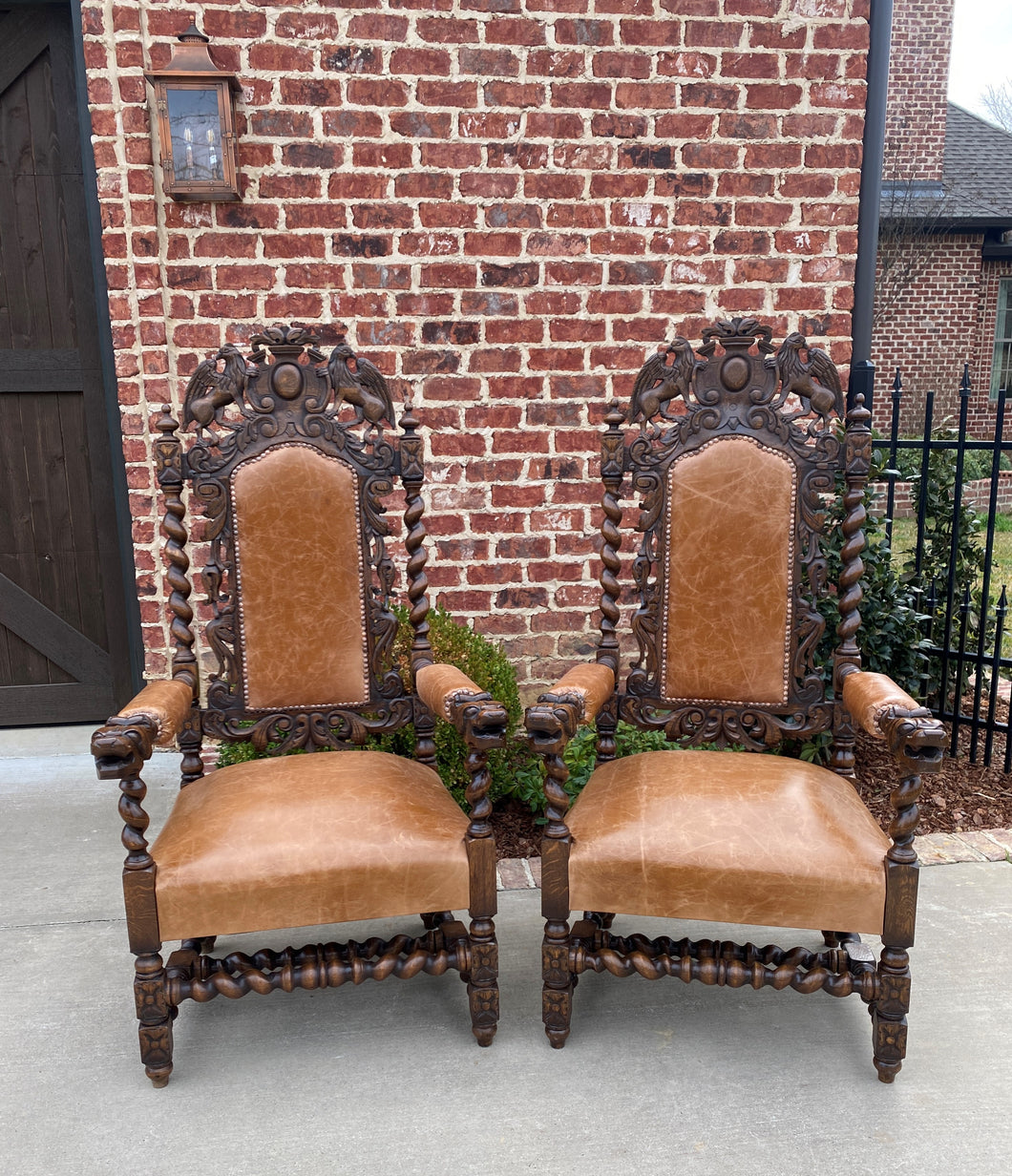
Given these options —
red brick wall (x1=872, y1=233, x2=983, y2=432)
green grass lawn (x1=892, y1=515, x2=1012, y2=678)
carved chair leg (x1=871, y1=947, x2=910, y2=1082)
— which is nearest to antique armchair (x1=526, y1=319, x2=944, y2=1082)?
carved chair leg (x1=871, y1=947, x2=910, y2=1082)

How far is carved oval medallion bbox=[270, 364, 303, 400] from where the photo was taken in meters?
2.21

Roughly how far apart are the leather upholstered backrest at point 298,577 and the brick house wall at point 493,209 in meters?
1.03

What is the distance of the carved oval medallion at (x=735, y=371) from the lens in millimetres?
2168

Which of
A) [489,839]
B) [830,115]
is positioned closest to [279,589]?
[489,839]

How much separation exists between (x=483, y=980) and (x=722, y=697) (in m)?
0.85

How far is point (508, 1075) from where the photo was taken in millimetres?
1867

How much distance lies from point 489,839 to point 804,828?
25.0 inches

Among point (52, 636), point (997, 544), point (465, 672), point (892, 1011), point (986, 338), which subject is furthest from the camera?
point (986, 338)

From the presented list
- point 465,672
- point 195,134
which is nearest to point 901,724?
point 465,672

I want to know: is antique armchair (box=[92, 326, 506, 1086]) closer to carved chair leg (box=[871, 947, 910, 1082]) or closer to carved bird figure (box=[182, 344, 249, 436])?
carved bird figure (box=[182, 344, 249, 436])

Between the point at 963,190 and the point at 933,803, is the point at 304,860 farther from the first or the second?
the point at 963,190

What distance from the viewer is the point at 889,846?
1.81 m

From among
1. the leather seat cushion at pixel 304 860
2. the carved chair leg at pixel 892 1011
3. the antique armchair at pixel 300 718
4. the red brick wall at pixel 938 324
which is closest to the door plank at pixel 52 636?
the antique armchair at pixel 300 718

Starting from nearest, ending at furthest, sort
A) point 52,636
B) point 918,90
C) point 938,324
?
point 52,636
point 938,324
point 918,90
